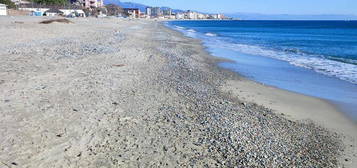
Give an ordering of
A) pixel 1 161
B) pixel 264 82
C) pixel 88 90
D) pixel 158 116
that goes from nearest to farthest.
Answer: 1. pixel 1 161
2. pixel 158 116
3. pixel 88 90
4. pixel 264 82

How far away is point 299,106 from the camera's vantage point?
11156 mm

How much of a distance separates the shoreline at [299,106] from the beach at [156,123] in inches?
1.3

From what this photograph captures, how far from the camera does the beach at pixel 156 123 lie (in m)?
6.30

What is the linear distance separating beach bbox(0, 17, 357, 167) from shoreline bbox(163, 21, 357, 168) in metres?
0.03

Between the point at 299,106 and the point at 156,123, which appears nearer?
the point at 156,123

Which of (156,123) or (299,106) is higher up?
(156,123)

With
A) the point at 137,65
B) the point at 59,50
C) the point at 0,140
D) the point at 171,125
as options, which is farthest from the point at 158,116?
the point at 59,50

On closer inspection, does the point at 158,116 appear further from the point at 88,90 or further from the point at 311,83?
the point at 311,83

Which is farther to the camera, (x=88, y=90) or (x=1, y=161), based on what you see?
(x=88, y=90)

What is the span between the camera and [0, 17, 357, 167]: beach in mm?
6301

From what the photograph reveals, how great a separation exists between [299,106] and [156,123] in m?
5.39

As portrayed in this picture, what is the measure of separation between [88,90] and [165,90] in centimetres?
241

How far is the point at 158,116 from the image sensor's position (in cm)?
851

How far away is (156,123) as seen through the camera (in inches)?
315
